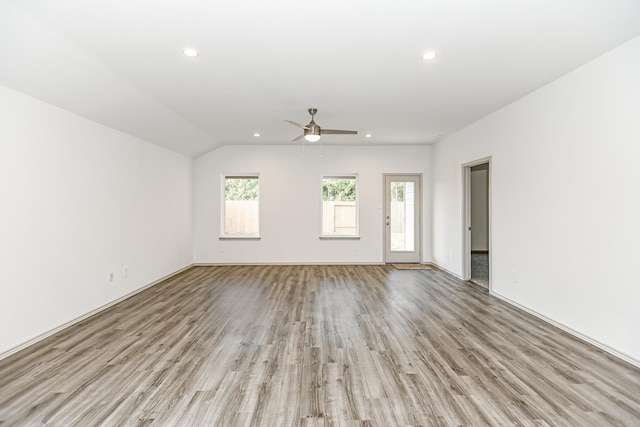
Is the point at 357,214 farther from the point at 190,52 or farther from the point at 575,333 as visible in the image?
the point at 190,52

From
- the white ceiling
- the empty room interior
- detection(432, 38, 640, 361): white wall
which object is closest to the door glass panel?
the empty room interior

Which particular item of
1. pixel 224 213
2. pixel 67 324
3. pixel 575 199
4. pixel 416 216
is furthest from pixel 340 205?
pixel 67 324

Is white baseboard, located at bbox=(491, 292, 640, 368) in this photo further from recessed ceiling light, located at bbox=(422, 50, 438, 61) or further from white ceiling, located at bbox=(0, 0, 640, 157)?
recessed ceiling light, located at bbox=(422, 50, 438, 61)

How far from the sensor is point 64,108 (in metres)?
3.50

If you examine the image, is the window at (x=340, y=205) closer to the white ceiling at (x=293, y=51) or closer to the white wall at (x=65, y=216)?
the white ceiling at (x=293, y=51)

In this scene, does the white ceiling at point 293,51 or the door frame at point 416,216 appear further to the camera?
the door frame at point 416,216

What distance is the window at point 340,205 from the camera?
7508 mm

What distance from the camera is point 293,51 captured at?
2879mm

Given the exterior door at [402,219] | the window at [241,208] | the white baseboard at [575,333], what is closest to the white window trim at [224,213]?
the window at [241,208]

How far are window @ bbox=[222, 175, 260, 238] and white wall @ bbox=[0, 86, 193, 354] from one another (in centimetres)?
202

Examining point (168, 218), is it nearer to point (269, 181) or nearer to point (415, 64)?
point (269, 181)

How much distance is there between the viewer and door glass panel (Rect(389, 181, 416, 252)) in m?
7.48

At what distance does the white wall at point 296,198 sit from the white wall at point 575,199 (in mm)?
2759

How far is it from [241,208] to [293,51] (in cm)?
504
